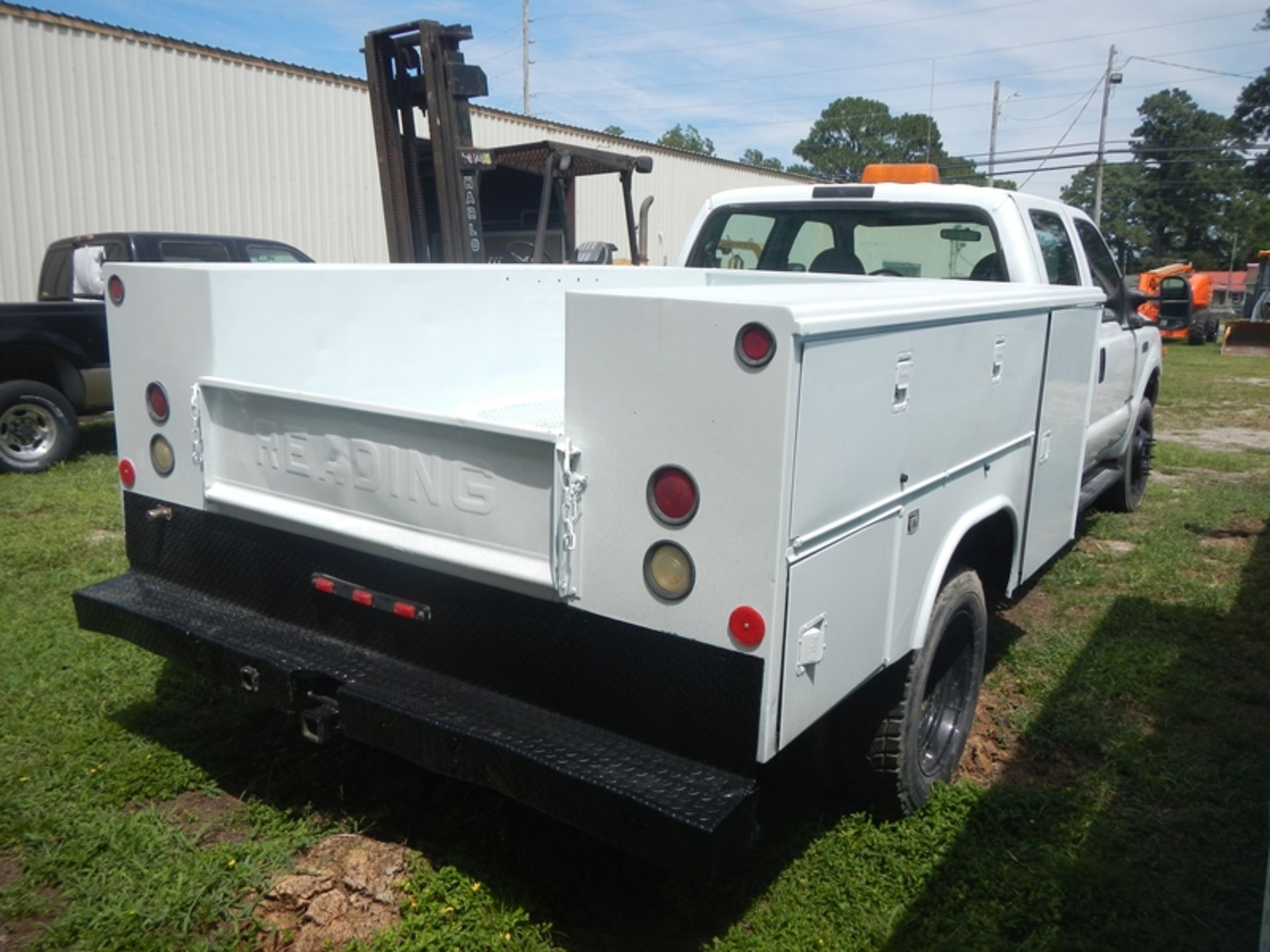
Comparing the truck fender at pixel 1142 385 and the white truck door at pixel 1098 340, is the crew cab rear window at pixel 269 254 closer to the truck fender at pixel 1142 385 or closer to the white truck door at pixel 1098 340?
the white truck door at pixel 1098 340

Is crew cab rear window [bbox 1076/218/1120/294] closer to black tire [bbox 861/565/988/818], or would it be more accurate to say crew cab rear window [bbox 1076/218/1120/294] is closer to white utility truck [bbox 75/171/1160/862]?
white utility truck [bbox 75/171/1160/862]

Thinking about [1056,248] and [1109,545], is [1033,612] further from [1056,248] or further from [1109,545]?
[1056,248]

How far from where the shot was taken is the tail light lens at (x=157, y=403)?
3201 mm

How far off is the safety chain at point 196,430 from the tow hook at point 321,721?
0.85 metres

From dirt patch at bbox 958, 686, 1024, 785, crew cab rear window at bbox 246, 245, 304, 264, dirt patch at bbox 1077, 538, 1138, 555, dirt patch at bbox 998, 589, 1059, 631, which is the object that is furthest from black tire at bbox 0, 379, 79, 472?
dirt patch at bbox 1077, 538, 1138, 555

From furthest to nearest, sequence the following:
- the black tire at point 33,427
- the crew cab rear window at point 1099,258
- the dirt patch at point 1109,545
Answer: the black tire at point 33,427 → the dirt patch at point 1109,545 → the crew cab rear window at point 1099,258

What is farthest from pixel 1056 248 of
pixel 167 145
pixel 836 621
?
pixel 167 145

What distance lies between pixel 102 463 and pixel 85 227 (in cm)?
604

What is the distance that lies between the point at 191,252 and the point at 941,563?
820 centimetres

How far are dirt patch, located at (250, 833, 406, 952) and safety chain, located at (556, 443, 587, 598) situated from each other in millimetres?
1070

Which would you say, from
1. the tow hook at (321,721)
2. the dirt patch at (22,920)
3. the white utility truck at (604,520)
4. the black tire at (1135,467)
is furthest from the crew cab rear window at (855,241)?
the dirt patch at (22,920)

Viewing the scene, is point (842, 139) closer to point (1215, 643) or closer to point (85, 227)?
point (85, 227)

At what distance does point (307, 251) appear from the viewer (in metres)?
15.3

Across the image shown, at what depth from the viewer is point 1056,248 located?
5.26 metres
